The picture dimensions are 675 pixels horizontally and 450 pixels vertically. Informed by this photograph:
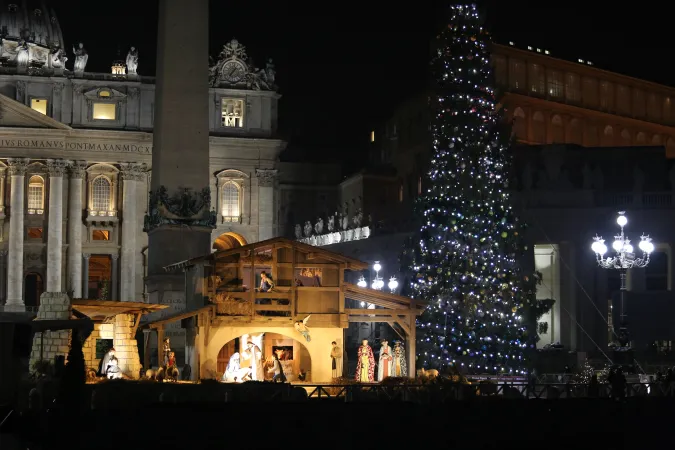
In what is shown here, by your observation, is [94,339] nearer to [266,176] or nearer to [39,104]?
[39,104]

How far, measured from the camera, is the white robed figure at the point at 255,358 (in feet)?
135

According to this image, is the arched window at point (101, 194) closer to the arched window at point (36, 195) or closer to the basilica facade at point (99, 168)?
the basilica facade at point (99, 168)

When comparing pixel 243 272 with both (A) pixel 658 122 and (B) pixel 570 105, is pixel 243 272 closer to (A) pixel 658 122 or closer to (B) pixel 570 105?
(B) pixel 570 105

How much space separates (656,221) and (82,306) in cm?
3272

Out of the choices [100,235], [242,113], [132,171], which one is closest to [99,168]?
[132,171]

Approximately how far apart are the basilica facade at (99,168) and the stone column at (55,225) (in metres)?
0.06

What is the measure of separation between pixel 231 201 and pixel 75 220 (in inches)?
408

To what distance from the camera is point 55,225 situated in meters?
89.6

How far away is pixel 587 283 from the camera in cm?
6594

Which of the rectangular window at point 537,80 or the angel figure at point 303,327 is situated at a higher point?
the rectangular window at point 537,80

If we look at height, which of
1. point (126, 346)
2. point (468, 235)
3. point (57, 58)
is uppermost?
point (57, 58)

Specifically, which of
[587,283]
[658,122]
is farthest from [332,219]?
[658,122]

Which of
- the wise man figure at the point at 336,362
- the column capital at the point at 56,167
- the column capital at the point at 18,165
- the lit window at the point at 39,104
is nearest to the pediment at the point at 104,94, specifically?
the lit window at the point at 39,104

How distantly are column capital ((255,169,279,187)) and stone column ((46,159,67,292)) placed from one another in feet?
41.1
